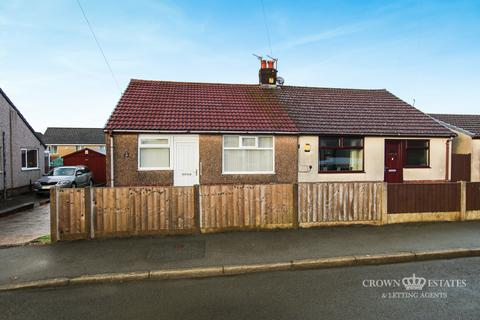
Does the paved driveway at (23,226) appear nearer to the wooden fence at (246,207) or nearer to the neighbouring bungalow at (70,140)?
the wooden fence at (246,207)

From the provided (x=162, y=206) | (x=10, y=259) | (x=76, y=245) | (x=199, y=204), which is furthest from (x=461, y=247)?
(x=10, y=259)

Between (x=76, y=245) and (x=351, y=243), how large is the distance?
6.12 metres

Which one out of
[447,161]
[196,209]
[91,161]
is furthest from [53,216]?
[91,161]

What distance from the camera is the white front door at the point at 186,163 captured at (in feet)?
34.3

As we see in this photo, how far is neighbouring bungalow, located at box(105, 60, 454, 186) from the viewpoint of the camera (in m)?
10.4

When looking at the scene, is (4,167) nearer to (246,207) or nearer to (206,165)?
(206,165)

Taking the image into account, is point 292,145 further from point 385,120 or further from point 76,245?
point 76,245

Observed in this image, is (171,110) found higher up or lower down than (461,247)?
higher up

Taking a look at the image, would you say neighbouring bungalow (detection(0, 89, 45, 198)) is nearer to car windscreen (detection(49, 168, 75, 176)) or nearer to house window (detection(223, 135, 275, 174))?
car windscreen (detection(49, 168, 75, 176))

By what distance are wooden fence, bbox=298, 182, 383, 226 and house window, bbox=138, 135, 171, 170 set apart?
5.70 m

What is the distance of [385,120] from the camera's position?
12.9 m

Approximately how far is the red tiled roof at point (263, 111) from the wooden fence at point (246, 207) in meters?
4.32

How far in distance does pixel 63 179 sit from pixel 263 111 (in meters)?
12.0

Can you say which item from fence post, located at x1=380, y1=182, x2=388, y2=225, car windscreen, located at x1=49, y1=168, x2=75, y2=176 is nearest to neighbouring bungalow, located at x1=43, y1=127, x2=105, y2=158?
car windscreen, located at x1=49, y1=168, x2=75, y2=176
